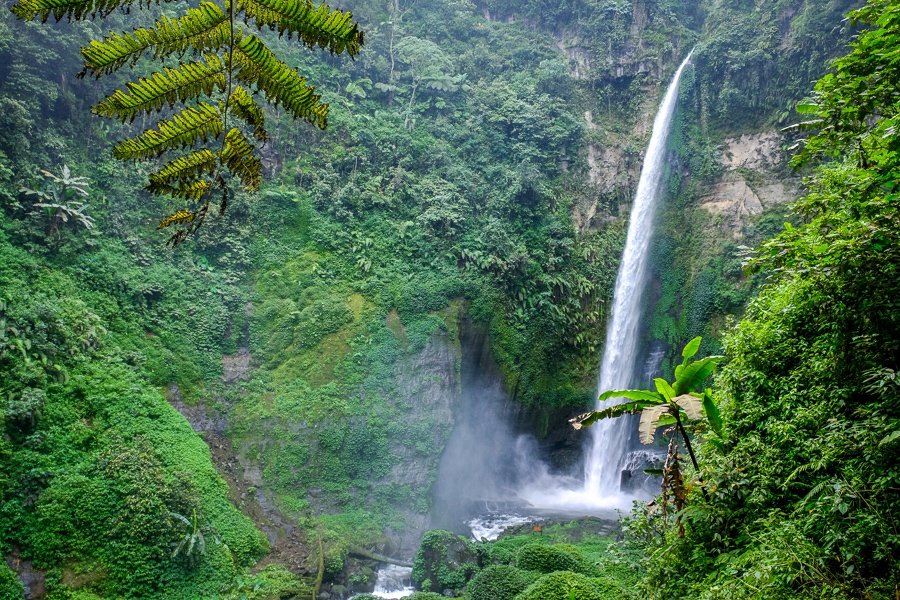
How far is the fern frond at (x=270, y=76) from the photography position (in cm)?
165

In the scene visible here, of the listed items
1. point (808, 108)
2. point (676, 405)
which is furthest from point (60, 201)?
point (808, 108)

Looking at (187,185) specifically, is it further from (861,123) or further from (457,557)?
(457,557)

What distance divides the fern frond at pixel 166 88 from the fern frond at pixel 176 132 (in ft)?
0.18

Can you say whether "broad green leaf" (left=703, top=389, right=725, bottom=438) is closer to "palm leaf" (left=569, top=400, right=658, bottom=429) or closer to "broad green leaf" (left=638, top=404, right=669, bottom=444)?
"broad green leaf" (left=638, top=404, right=669, bottom=444)

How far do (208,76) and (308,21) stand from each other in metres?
0.36

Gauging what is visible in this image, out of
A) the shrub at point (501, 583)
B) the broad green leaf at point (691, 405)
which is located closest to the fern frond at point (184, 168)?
the broad green leaf at point (691, 405)

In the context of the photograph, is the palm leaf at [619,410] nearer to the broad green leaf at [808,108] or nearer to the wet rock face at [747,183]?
the broad green leaf at [808,108]

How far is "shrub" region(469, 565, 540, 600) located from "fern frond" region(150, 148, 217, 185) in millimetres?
7322

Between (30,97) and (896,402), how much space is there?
17347mm

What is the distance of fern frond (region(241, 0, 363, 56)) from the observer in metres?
1.55

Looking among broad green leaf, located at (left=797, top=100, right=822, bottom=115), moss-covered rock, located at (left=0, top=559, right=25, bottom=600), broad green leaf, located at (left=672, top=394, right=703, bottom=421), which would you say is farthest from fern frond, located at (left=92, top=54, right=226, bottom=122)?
moss-covered rock, located at (left=0, top=559, right=25, bottom=600)

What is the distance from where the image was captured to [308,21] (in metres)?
1.56

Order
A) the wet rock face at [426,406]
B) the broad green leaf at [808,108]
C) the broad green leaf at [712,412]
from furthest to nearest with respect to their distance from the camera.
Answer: the wet rock face at [426,406] → the broad green leaf at [808,108] → the broad green leaf at [712,412]

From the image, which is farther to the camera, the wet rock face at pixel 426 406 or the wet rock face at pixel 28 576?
the wet rock face at pixel 426 406
